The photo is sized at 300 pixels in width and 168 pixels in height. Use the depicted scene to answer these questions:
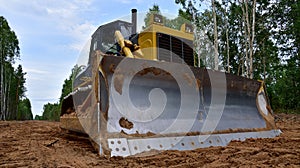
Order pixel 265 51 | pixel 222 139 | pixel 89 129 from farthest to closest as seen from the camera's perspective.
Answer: pixel 265 51, pixel 222 139, pixel 89 129

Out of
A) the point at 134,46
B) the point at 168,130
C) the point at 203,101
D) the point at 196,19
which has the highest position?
the point at 196,19

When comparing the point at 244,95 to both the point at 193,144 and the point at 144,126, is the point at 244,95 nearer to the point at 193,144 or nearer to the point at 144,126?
the point at 193,144

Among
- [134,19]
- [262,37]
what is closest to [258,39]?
[262,37]

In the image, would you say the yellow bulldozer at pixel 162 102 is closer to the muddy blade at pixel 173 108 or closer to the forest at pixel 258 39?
the muddy blade at pixel 173 108

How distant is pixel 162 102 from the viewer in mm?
2939

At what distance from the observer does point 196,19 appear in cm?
1736

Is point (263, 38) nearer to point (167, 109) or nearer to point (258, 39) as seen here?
point (258, 39)

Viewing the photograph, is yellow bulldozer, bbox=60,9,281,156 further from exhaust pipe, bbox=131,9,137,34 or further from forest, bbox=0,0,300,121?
forest, bbox=0,0,300,121

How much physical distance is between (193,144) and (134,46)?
5.66ft

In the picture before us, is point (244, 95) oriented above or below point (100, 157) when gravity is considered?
above

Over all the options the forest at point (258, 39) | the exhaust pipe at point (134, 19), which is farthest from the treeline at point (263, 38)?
the exhaust pipe at point (134, 19)

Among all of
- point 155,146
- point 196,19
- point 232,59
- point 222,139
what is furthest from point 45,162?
point 232,59

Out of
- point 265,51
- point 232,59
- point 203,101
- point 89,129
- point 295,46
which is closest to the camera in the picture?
point 89,129

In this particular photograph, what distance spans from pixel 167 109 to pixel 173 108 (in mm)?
88
